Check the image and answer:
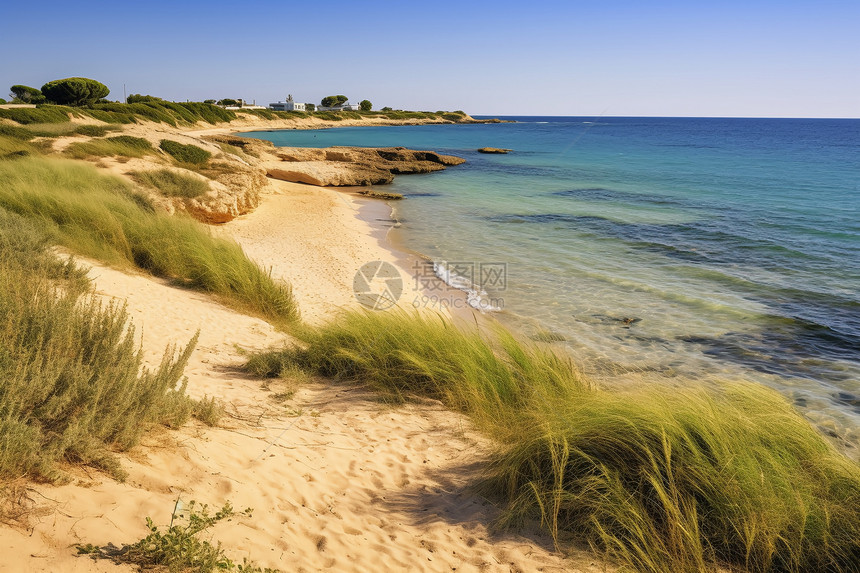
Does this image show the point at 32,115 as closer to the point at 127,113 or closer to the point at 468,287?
the point at 127,113

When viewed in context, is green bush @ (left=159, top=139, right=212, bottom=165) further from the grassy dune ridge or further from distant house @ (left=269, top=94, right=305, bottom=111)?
distant house @ (left=269, top=94, right=305, bottom=111)

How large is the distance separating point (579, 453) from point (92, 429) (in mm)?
3254

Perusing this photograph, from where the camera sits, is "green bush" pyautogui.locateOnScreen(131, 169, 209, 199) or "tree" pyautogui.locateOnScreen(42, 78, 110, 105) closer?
"green bush" pyautogui.locateOnScreen(131, 169, 209, 199)

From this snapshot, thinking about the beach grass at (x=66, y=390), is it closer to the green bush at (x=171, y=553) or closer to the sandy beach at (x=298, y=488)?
the sandy beach at (x=298, y=488)

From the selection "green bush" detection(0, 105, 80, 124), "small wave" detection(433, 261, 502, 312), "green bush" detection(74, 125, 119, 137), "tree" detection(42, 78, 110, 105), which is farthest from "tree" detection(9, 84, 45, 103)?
"small wave" detection(433, 261, 502, 312)

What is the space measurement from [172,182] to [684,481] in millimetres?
14720

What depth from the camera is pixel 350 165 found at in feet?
99.2

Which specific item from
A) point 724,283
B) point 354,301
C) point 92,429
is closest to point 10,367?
point 92,429

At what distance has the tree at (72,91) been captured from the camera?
50000mm

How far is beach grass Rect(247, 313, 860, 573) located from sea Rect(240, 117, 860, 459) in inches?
86.7

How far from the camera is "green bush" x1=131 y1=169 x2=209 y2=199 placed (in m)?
13.9

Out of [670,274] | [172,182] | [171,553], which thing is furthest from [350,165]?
[171,553]

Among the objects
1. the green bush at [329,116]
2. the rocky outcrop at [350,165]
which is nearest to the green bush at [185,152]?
the rocky outcrop at [350,165]

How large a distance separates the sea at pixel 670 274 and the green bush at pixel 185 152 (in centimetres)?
720
